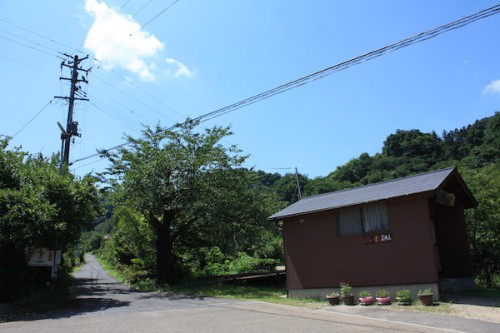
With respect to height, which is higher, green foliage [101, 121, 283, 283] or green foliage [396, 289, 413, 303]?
green foliage [101, 121, 283, 283]

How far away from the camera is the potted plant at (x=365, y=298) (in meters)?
12.4

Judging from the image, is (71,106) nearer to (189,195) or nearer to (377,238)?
(189,195)

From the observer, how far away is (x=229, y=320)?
9805 millimetres

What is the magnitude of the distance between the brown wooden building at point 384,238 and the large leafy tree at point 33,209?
7.45 meters

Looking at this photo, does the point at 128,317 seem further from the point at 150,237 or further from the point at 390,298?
the point at 150,237

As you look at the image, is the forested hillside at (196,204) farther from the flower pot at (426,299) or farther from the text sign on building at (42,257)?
the flower pot at (426,299)

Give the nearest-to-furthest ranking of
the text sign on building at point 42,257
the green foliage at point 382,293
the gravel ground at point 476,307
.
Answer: the gravel ground at point 476,307, the green foliage at point 382,293, the text sign on building at point 42,257

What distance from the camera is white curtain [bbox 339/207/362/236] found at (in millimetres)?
13781

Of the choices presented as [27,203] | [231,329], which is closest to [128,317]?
[231,329]


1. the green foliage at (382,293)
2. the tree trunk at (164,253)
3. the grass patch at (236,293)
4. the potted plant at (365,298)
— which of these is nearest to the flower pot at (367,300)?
the potted plant at (365,298)

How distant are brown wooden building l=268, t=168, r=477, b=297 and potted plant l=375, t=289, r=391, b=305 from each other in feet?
1.75

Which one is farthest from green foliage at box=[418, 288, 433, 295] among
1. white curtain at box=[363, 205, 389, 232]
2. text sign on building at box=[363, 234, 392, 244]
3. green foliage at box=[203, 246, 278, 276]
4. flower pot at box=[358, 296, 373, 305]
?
green foliage at box=[203, 246, 278, 276]

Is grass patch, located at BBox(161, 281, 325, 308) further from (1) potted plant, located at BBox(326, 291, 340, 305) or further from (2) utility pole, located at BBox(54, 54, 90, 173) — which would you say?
(2) utility pole, located at BBox(54, 54, 90, 173)

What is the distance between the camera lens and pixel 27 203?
12648 millimetres
